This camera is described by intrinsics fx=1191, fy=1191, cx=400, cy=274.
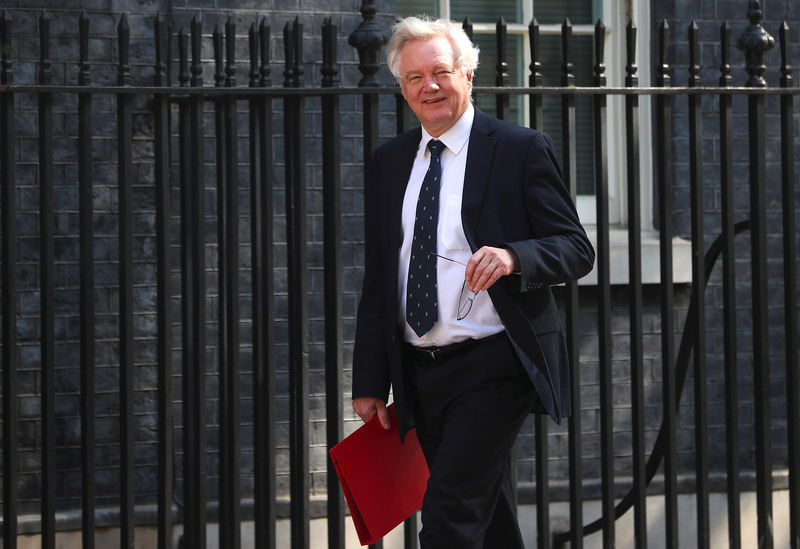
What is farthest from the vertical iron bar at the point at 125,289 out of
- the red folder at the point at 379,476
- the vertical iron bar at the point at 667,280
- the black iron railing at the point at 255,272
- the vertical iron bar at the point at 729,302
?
the vertical iron bar at the point at 729,302

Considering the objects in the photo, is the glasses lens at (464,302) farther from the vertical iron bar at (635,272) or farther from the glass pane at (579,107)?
the glass pane at (579,107)

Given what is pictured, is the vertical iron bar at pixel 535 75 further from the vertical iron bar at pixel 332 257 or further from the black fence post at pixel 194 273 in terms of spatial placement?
the black fence post at pixel 194 273

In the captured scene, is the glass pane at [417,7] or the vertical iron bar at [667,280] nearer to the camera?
the vertical iron bar at [667,280]

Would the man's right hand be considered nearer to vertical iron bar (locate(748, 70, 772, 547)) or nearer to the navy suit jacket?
the navy suit jacket

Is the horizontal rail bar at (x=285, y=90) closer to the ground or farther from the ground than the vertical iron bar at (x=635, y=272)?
farther from the ground

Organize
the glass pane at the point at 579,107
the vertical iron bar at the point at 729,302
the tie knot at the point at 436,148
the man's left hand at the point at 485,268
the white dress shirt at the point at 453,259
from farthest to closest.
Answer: the glass pane at the point at 579,107 → the vertical iron bar at the point at 729,302 → the tie knot at the point at 436,148 → the white dress shirt at the point at 453,259 → the man's left hand at the point at 485,268

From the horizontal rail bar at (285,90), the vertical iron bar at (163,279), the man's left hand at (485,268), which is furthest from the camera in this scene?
the vertical iron bar at (163,279)

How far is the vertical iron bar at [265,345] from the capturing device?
13.9 ft

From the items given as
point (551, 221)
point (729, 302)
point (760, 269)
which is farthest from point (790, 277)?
point (551, 221)

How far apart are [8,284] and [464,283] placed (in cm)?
172

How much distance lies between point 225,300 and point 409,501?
1.33 meters

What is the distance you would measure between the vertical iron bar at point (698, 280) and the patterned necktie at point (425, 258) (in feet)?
4.70

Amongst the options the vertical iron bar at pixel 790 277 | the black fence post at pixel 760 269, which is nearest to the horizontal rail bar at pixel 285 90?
the black fence post at pixel 760 269

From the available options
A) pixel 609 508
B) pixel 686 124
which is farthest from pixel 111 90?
pixel 686 124
